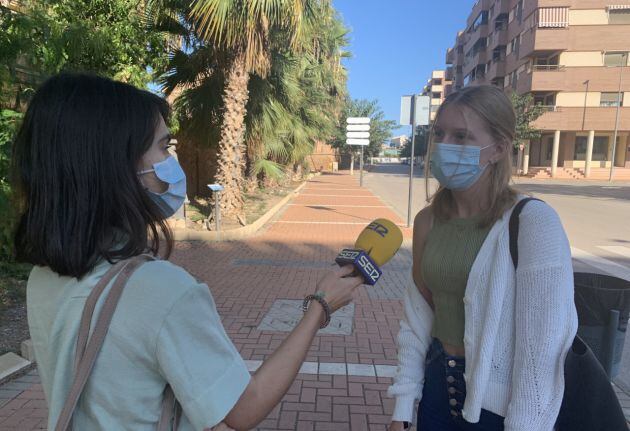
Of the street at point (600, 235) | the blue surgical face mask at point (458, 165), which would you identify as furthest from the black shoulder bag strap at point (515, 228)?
the street at point (600, 235)

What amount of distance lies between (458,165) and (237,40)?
28.6 ft

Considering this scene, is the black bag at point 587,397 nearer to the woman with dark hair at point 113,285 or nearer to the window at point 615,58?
the woman with dark hair at point 113,285

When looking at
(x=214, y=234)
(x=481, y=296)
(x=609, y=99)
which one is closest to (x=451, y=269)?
(x=481, y=296)

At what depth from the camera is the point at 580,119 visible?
39.3 m

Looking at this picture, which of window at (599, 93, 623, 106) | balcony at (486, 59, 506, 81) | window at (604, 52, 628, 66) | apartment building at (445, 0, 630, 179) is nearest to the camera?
apartment building at (445, 0, 630, 179)

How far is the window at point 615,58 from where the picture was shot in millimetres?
38250

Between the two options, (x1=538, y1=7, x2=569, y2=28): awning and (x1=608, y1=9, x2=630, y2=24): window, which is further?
(x1=538, y1=7, x2=569, y2=28): awning

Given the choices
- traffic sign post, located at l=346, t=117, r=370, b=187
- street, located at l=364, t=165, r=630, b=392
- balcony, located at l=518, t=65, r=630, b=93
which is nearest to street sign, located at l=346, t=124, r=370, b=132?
traffic sign post, located at l=346, t=117, r=370, b=187

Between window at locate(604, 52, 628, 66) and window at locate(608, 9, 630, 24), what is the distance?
2541mm

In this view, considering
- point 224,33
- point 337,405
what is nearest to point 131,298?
point 337,405

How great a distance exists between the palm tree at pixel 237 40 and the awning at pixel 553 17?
3738cm

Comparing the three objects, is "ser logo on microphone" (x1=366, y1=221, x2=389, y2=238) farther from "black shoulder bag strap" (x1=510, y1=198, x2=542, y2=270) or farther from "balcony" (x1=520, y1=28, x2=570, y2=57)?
"balcony" (x1=520, y1=28, x2=570, y2=57)

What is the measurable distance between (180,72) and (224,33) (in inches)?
82.5

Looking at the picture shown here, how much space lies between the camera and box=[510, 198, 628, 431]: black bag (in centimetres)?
128
